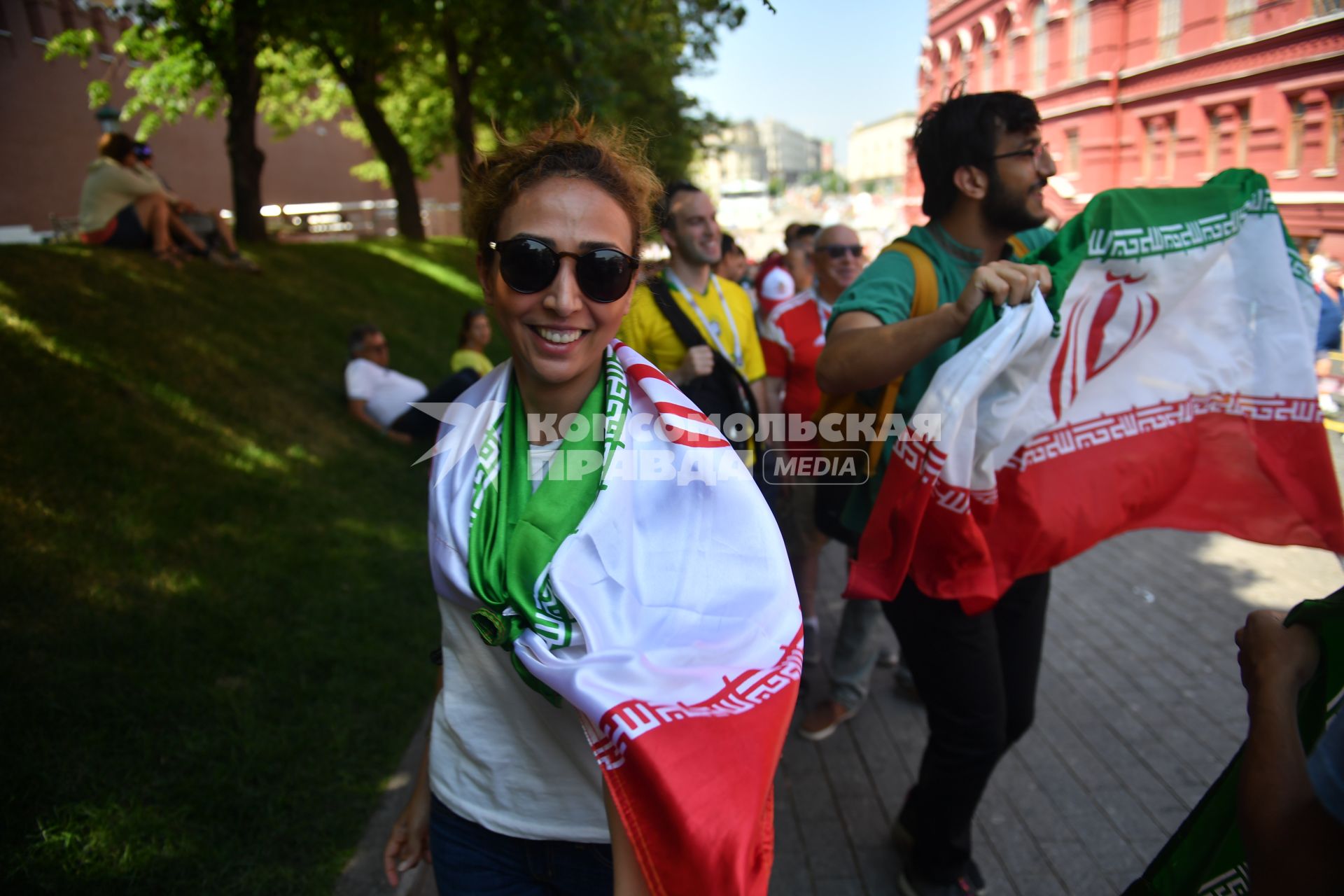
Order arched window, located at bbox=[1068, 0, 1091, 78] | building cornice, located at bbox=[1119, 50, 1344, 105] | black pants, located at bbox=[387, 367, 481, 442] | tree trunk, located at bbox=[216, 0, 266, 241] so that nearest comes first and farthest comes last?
building cornice, located at bbox=[1119, 50, 1344, 105] → black pants, located at bbox=[387, 367, 481, 442] → tree trunk, located at bbox=[216, 0, 266, 241] → arched window, located at bbox=[1068, 0, 1091, 78]

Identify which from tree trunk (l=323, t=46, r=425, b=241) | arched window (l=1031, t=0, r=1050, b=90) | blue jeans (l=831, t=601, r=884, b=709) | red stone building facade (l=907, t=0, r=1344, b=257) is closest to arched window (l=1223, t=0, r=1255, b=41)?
red stone building facade (l=907, t=0, r=1344, b=257)

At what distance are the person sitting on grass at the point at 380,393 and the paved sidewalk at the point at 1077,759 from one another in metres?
3.87

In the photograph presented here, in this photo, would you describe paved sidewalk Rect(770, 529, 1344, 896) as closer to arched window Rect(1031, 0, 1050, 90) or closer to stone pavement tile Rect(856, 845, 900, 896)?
stone pavement tile Rect(856, 845, 900, 896)

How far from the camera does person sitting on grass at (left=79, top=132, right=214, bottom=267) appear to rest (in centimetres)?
793

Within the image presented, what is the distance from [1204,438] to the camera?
2850 millimetres

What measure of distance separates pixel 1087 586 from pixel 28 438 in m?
6.28

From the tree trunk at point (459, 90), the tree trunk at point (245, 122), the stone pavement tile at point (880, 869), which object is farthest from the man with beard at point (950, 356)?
the tree trunk at point (459, 90)

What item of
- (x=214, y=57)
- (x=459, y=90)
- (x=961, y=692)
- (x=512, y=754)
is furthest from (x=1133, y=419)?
(x=459, y=90)

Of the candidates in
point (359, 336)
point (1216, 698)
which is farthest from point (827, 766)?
point (359, 336)

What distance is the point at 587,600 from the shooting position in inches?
58.9

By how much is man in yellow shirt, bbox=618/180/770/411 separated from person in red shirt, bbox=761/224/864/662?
37 cm

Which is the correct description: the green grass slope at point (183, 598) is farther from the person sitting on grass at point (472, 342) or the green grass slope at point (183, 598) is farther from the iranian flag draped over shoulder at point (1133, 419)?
the iranian flag draped over shoulder at point (1133, 419)

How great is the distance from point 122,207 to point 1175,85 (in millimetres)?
14384

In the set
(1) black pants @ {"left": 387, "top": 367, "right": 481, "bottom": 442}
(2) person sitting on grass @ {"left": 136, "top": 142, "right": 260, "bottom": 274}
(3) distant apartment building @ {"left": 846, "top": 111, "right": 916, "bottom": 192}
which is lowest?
(1) black pants @ {"left": 387, "top": 367, "right": 481, "bottom": 442}
